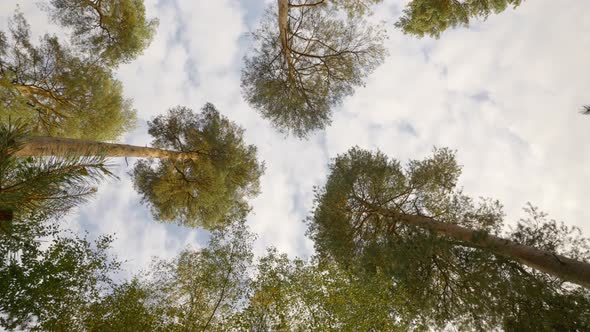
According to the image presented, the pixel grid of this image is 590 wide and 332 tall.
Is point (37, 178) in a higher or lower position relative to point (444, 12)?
lower

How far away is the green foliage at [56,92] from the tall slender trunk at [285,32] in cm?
951

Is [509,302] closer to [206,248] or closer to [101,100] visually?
[206,248]

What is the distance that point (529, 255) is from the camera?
23.7ft

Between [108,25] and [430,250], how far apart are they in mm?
17944

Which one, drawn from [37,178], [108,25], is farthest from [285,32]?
[37,178]

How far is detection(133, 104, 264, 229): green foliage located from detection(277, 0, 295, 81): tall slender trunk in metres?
4.12

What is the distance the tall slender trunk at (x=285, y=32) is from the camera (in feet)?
42.1

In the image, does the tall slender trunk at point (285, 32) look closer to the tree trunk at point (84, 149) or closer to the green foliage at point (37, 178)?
the tree trunk at point (84, 149)

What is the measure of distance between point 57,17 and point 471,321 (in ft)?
69.4

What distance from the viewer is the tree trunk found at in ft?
16.2

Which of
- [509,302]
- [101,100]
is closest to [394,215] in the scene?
[509,302]

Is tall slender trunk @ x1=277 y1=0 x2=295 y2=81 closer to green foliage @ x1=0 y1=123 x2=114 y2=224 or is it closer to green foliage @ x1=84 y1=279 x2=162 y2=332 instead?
green foliage @ x1=0 y1=123 x2=114 y2=224

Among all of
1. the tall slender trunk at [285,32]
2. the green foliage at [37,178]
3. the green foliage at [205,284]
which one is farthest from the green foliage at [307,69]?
the green foliage at [37,178]

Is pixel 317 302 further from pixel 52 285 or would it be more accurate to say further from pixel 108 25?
pixel 108 25
